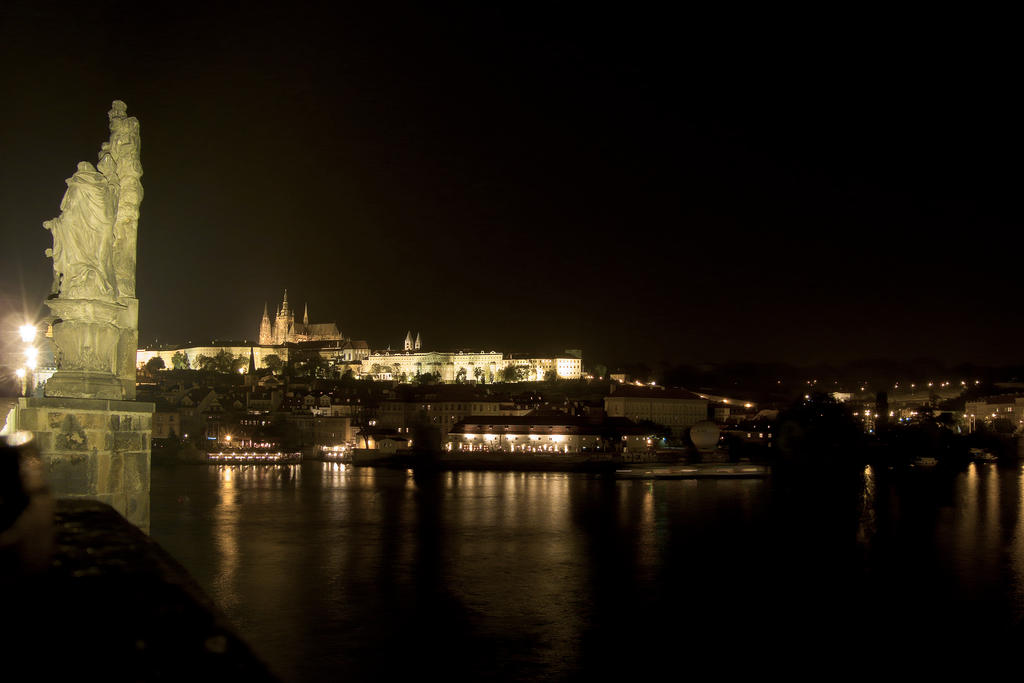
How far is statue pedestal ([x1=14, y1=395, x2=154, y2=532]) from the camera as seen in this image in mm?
3787

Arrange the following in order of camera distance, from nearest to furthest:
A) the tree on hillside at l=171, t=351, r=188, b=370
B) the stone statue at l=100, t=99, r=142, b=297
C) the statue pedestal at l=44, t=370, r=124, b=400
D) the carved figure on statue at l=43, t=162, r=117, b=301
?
the statue pedestal at l=44, t=370, r=124, b=400 < the carved figure on statue at l=43, t=162, r=117, b=301 < the stone statue at l=100, t=99, r=142, b=297 < the tree on hillside at l=171, t=351, r=188, b=370

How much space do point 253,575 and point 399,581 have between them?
74.0 inches

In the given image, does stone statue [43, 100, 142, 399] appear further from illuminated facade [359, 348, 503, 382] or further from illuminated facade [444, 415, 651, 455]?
illuminated facade [359, 348, 503, 382]

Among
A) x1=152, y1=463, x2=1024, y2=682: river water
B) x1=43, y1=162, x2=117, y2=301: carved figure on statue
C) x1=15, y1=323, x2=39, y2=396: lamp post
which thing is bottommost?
x1=152, y1=463, x2=1024, y2=682: river water

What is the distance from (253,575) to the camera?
1207 cm

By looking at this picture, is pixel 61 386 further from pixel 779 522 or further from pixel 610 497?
pixel 610 497

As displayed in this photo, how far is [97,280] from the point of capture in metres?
4.09

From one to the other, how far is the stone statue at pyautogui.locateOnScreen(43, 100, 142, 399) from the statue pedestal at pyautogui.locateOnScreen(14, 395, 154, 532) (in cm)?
10

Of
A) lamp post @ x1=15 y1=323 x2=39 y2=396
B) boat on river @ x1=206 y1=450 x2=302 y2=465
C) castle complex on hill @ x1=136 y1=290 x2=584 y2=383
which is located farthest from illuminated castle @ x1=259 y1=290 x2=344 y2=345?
lamp post @ x1=15 y1=323 x2=39 y2=396

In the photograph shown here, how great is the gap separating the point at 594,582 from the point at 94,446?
9.43 m

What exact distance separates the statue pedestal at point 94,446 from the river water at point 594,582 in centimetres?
366

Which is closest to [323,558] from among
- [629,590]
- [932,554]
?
[629,590]

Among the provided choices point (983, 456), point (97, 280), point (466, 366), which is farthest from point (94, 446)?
point (466, 366)

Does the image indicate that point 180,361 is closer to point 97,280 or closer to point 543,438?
point 543,438
